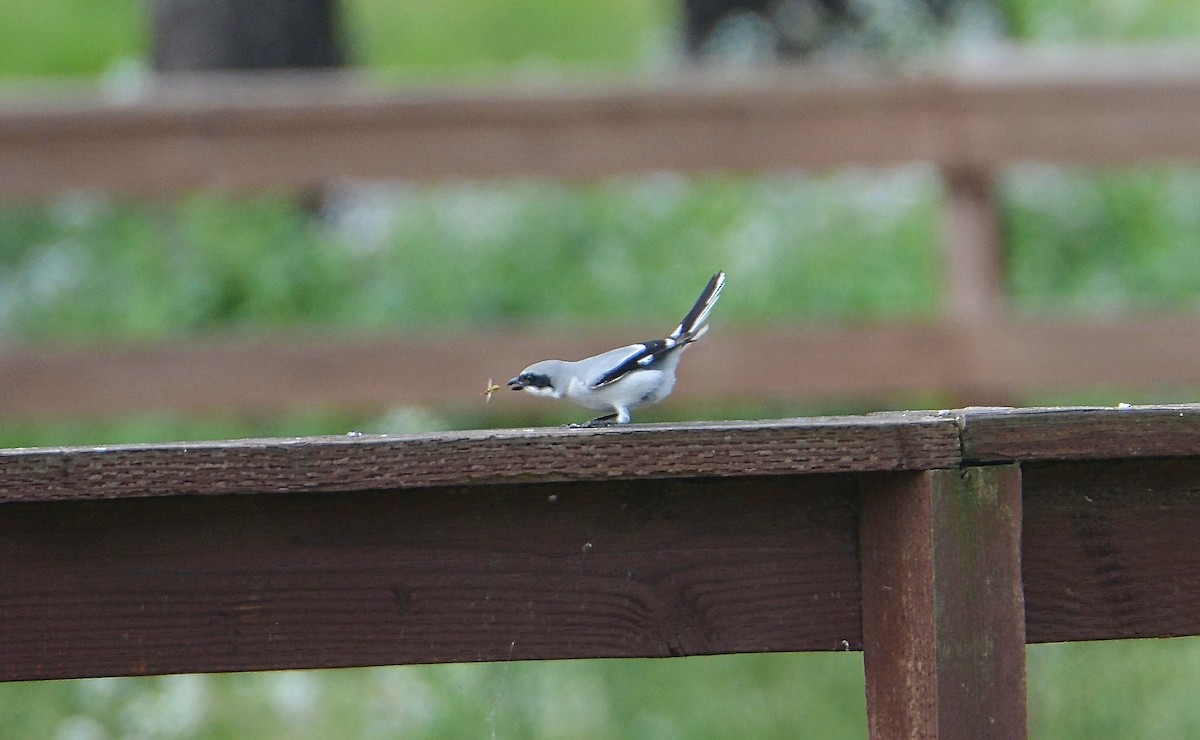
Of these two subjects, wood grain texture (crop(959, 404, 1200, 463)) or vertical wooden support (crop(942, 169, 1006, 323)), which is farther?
vertical wooden support (crop(942, 169, 1006, 323))

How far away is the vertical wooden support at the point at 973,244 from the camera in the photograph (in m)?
5.33

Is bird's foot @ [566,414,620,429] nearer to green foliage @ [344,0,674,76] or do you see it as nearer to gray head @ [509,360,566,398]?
gray head @ [509,360,566,398]

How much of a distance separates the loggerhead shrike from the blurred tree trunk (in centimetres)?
658

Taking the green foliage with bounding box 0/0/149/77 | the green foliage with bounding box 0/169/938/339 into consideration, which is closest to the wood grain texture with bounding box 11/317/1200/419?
the green foliage with bounding box 0/169/938/339

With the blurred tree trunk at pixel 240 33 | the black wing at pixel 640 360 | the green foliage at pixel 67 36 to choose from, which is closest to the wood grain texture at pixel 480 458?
the black wing at pixel 640 360

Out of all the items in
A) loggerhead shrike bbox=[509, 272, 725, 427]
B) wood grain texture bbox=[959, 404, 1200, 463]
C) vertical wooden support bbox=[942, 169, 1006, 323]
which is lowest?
wood grain texture bbox=[959, 404, 1200, 463]

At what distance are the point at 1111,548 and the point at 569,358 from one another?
3.78 metres

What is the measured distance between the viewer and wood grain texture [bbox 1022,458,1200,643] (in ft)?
5.11

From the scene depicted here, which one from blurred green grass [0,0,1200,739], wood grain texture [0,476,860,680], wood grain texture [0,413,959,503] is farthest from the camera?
blurred green grass [0,0,1200,739]

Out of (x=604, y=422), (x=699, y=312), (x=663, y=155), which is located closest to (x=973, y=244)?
(x=663, y=155)

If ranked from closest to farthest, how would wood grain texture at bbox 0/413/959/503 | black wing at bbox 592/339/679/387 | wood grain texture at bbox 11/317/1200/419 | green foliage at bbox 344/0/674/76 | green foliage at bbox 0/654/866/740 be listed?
wood grain texture at bbox 0/413/959/503 → black wing at bbox 592/339/679/387 → green foliage at bbox 0/654/866/740 → wood grain texture at bbox 11/317/1200/419 → green foliage at bbox 344/0/674/76

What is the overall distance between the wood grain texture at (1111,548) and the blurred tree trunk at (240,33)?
23.2ft

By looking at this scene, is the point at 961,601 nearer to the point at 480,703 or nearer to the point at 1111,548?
the point at 1111,548

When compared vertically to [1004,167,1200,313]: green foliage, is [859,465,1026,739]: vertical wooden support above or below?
below
